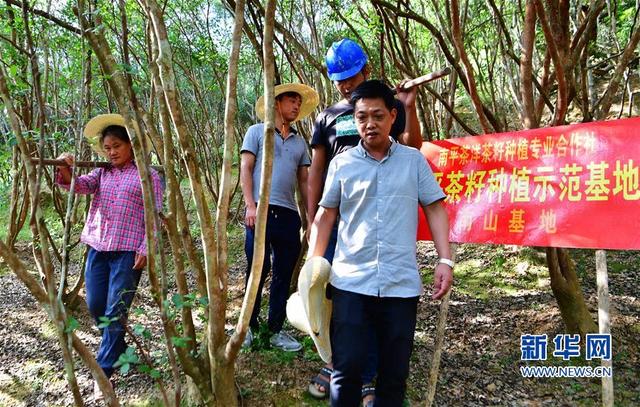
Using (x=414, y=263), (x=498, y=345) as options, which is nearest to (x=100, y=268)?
(x=414, y=263)

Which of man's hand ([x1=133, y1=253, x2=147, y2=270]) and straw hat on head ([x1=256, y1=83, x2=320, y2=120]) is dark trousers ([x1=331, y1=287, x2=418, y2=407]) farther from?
straw hat on head ([x1=256, y1=83, x2=320, y2=120])

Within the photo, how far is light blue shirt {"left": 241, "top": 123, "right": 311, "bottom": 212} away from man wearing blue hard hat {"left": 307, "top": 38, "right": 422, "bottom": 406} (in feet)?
0.98

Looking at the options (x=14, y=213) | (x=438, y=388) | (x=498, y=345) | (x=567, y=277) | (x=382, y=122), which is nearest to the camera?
(x=382, y=122)

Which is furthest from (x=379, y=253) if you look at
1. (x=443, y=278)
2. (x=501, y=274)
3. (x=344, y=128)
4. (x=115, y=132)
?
(x=501, y=274)

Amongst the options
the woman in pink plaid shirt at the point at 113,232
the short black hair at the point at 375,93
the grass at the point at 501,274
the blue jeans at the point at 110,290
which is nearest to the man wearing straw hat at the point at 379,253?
the short black hair at the point at 375,93

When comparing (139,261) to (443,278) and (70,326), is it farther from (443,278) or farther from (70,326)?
(443,278)

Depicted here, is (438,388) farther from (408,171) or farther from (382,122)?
(382,122)

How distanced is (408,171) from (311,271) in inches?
24.5

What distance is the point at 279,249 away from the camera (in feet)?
9.49

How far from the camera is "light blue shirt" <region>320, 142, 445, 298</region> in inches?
73.5

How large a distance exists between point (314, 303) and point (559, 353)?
2.22 metres

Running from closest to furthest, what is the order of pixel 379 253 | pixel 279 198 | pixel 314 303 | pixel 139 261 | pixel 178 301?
pixel 178 301, pixel 379 253, pixel 314 303, pixel 139 261, pixel 279 198

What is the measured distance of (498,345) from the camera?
3.42 m

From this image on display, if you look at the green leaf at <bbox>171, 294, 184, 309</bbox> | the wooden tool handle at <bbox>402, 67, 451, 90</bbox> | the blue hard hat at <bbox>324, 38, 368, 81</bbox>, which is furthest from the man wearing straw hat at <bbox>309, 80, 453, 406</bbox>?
the green leaf at <bbox>171, 294, 184, 309</bbox>
